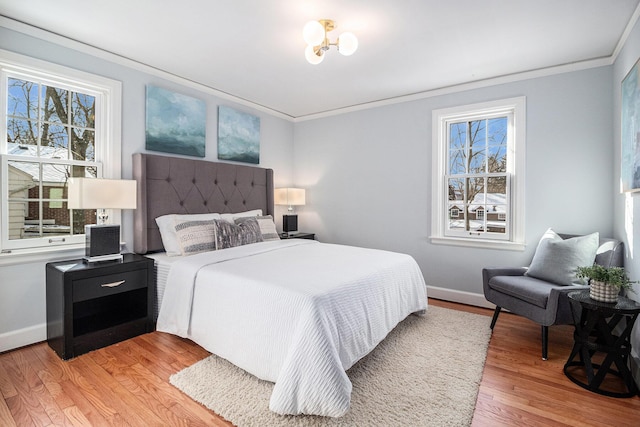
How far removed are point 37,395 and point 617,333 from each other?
4082 millimetres

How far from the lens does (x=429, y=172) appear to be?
3.77m

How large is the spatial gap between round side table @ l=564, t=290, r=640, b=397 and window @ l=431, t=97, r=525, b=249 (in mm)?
1244

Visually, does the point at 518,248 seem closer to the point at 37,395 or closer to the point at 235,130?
the point at 235,130

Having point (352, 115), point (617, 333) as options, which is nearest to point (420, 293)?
point (617, 333)

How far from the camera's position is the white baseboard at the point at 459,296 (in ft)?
11.3

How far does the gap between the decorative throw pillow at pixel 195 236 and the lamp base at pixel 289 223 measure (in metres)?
1.50

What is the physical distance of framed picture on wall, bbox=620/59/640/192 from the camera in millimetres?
2086

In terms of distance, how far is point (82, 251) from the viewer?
2.77 metres

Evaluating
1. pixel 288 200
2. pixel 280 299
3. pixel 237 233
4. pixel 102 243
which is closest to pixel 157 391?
pixel 280 299

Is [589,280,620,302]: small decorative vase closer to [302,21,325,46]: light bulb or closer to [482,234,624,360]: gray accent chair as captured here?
[482,234,624,360]: gray accent chair

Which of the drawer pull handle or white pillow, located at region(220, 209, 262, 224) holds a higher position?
white pillow, located at region(220, 209, 262, 224)

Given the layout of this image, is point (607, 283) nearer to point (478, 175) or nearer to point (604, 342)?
point (604, 342)

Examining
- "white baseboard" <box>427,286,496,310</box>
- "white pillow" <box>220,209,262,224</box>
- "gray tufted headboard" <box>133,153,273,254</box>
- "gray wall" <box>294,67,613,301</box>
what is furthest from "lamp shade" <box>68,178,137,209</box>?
"white baseboard" <box>427,286,496,310</box>

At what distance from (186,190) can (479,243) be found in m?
3.22
